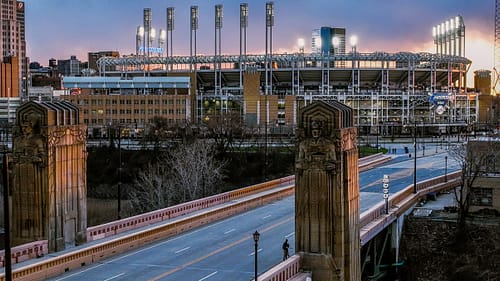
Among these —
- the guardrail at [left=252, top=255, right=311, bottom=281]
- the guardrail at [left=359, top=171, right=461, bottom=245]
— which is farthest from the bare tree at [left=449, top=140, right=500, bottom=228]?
the guardrail at [left=252, top=255, right=311, bottom=281]

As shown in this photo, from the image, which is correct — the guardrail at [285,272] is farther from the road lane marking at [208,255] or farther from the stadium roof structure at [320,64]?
the stadium roof structure at [320,64]

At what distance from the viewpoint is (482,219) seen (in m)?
54.2

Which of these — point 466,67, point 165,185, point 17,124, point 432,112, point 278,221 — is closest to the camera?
point 17,124

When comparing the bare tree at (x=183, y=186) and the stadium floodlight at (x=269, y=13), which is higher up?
the stadium floodlight at (x=269, y=13)

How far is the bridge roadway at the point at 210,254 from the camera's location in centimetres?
3081

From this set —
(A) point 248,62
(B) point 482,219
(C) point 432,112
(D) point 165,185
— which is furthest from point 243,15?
(B) point 482,219

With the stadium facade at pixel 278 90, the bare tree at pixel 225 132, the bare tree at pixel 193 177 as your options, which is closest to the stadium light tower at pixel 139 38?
the stadium facade at pixel 278 90

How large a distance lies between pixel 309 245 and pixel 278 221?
14.4 metres

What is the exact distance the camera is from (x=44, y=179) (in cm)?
3244

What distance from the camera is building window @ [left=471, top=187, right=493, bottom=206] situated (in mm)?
56688

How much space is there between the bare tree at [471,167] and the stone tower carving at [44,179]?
3134 cm

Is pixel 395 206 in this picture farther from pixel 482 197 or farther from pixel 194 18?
pixel 194 18

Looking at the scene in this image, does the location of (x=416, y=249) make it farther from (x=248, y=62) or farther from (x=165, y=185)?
(x=248, y=62)

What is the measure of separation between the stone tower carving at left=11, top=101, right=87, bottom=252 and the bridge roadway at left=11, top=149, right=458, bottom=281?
2.59 metres
